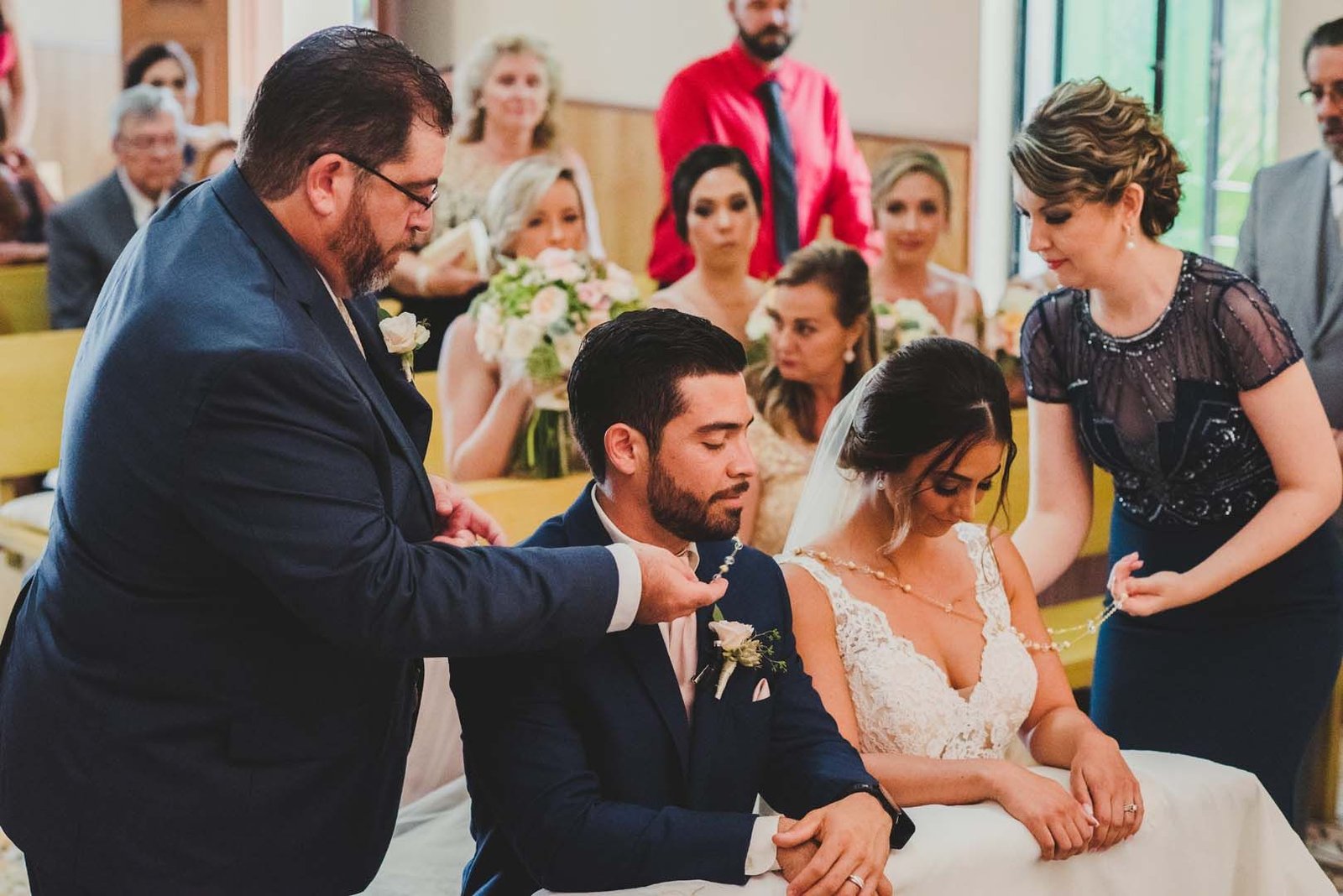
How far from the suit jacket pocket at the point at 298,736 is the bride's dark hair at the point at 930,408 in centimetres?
94

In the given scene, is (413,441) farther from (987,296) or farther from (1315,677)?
(987,296)

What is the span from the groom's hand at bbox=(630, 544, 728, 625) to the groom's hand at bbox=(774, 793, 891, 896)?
0.96ft

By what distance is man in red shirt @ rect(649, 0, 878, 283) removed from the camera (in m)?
6.14

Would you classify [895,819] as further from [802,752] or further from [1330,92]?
[1330,92]

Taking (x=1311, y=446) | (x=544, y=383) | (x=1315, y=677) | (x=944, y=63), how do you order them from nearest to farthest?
1. (x=1311, y=446)
2. (x=1315, y=677)
3. (x=544, y=383)
4. (x=944, y=63)

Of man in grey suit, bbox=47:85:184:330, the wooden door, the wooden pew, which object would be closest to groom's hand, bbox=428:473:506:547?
man in grey suit, bbox=47:85:184:330

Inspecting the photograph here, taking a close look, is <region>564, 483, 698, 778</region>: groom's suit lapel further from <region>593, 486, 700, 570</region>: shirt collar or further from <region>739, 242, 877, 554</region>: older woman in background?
<region>739, 242, 877, 554</region>: older woman in background

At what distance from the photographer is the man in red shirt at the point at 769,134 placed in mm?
6145

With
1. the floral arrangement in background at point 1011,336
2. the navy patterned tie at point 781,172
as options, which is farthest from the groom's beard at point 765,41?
the floral arrangement in background at point 1011,336

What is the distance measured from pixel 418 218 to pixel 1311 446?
1.56 metres

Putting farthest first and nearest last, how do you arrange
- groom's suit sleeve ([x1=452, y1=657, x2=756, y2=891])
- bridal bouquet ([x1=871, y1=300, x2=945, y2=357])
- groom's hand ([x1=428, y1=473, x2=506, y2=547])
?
bridal bouquet ([x1=871, y1=300, x2=945, y2=357]) < groom's hand ([x1=428, y1=473, x2=506, y2=547]) < groom's suit sleeve ([x1=452, y1=657, x2=756, y2=891])

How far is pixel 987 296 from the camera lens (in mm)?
7500

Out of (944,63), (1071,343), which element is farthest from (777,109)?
(1071,343)

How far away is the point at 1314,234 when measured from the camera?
4.52m
